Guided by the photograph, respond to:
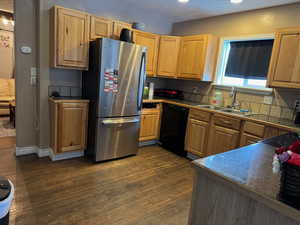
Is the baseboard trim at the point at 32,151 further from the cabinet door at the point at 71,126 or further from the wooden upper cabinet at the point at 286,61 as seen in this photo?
the wooden upper cabinet at the point at 286,61

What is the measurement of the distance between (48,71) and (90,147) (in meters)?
1.30

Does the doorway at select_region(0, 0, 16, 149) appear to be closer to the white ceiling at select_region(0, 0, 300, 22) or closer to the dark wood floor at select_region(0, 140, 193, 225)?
the white ceiling at select_region(0, 0, 300, 22)

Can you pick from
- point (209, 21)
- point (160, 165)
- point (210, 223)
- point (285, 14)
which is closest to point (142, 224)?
point (210, 223)

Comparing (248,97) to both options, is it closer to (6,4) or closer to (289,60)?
(289,60)

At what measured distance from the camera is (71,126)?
3.02 meters

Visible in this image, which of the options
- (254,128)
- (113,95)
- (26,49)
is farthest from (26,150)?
(254,128)

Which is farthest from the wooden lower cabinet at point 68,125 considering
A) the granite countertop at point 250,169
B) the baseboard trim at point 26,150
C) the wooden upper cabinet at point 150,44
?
the granite countertop at point 250,169

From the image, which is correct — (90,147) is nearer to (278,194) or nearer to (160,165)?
(160,165)

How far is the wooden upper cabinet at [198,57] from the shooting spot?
3.58 m

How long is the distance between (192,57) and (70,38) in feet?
6.86

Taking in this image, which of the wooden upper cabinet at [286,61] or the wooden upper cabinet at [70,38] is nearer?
the wooden upper cabinet at [286,61]

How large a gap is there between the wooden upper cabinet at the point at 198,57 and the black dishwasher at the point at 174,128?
2.28 feet

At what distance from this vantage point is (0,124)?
4.55m

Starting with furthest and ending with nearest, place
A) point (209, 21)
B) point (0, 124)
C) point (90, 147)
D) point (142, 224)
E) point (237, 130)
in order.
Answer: point (0, 124) → point (209, 21) → point (90, 147) → point (237, 130) → point (142, 224)
